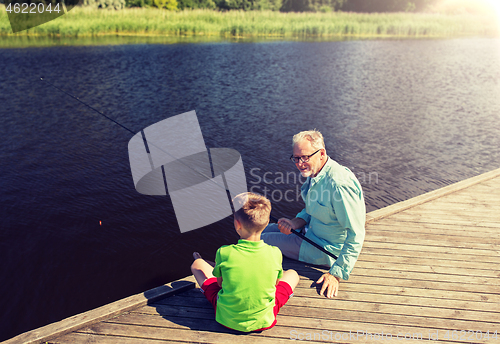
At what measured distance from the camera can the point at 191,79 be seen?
47.6 feet

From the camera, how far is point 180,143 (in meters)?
8.51

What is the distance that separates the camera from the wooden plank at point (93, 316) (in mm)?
2695

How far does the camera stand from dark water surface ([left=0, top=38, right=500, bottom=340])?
4.73m

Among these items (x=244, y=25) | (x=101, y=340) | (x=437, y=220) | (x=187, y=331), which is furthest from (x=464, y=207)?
(x=244, y=25)

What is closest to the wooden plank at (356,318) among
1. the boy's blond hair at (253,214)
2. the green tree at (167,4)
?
the boy's blond hair at (253,214)

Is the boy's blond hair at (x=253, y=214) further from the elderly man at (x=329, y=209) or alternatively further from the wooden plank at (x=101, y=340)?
the wooden plank at (x=101, y=340)

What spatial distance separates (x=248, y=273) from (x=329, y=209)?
97 cm

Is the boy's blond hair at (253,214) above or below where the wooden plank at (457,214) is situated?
above

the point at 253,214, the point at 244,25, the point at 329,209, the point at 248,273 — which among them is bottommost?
the point at 248,273

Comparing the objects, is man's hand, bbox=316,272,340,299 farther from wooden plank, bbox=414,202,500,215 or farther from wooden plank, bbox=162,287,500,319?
wooden plank, bbox=414,202,500,215

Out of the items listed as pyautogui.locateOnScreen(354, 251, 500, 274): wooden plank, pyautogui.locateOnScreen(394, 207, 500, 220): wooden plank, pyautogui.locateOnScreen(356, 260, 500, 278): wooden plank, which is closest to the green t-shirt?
pyautogui.locateOnScreen(354, 251, 500, 274): wooden plank

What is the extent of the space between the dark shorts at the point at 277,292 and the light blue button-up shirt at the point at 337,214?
0.44 metres

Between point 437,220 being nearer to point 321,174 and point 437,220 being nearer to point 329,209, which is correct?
point 329,209

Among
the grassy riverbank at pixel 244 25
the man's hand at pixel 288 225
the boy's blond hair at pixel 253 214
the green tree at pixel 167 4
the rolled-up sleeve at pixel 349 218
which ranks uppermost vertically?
the green tree at pixel 167 4
